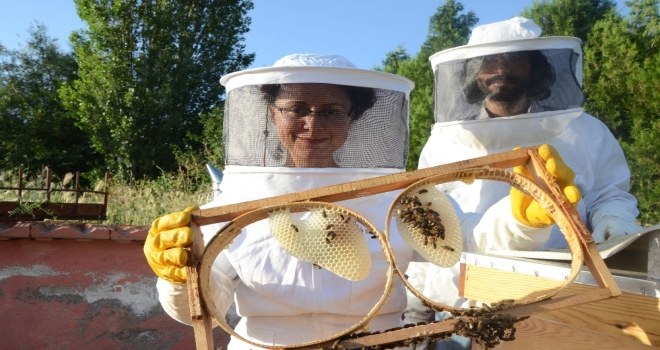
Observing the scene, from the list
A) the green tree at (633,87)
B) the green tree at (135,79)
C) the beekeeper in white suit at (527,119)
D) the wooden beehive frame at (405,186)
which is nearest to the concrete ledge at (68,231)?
the beekeeper in white suit at (527,119)

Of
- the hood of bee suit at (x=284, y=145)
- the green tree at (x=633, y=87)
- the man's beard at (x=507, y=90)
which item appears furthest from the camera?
the green tree at (x=633, y=87)

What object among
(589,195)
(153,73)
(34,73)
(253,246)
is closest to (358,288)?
(253,246)

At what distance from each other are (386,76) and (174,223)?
129 cm

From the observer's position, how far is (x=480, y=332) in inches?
46.5

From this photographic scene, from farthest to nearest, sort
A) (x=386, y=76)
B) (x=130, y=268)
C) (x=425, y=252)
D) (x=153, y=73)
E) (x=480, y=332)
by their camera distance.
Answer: (x=153, y=73) < (x=130, y=268) < (x=386, y=76) < (x=425, y=252) < (x=480, y=332)

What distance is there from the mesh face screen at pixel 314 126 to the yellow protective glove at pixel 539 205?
826 mm

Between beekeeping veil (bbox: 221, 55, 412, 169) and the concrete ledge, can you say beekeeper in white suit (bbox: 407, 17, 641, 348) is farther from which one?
the concrete ledge

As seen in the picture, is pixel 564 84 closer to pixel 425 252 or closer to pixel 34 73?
pixel 425 252

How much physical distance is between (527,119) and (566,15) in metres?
12.4

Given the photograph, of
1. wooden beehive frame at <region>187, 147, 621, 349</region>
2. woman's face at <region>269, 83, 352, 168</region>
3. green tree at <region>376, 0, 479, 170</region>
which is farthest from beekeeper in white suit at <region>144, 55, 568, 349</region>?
green tree at <region>376, 0, 479, 170</region>

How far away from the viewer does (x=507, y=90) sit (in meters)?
3.23

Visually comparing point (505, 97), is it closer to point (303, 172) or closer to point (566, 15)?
point (303, 172)

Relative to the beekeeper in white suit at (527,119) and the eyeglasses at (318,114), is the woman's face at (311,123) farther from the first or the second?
the beekeeper in white suit at (527,119)

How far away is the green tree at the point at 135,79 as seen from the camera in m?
15.3
